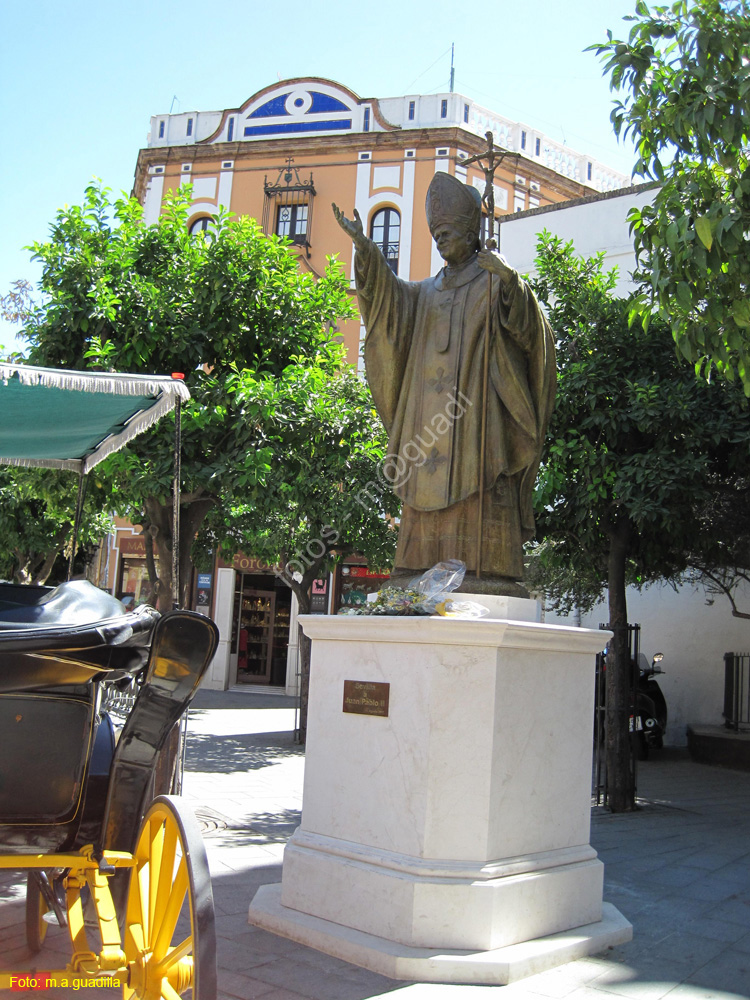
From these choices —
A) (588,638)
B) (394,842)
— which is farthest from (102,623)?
(588,638)

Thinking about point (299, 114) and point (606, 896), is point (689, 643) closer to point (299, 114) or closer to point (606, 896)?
point (606, 896)

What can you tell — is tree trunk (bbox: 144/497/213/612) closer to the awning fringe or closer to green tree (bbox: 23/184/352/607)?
green tree (bbox: 23/184/352/607)

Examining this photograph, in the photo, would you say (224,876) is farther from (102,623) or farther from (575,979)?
(102,623)

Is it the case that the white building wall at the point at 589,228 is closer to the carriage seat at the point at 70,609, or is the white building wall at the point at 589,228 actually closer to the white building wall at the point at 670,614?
the white building wall at the point at 670,614

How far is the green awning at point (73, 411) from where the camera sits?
4.56m

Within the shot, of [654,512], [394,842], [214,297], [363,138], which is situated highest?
[363,138]

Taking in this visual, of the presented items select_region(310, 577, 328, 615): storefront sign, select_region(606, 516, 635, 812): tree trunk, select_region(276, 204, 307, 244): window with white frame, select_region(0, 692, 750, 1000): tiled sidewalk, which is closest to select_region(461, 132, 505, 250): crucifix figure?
select_region(0, 692, 750, 1000): tiled sidewalk

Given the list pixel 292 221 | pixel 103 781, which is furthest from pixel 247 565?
pixel 103 781

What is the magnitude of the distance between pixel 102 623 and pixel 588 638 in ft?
8.08

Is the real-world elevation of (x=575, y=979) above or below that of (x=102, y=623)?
below

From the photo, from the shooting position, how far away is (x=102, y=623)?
10.1ft

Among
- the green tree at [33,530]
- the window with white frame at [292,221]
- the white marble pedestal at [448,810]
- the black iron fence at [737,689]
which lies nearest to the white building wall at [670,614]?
the black iron fence at [737,689]

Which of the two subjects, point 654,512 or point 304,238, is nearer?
point 654,512

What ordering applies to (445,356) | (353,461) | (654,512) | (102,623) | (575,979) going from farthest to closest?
(353,461)
(654,512)
(445,356)
(575,979)
(102,623)
